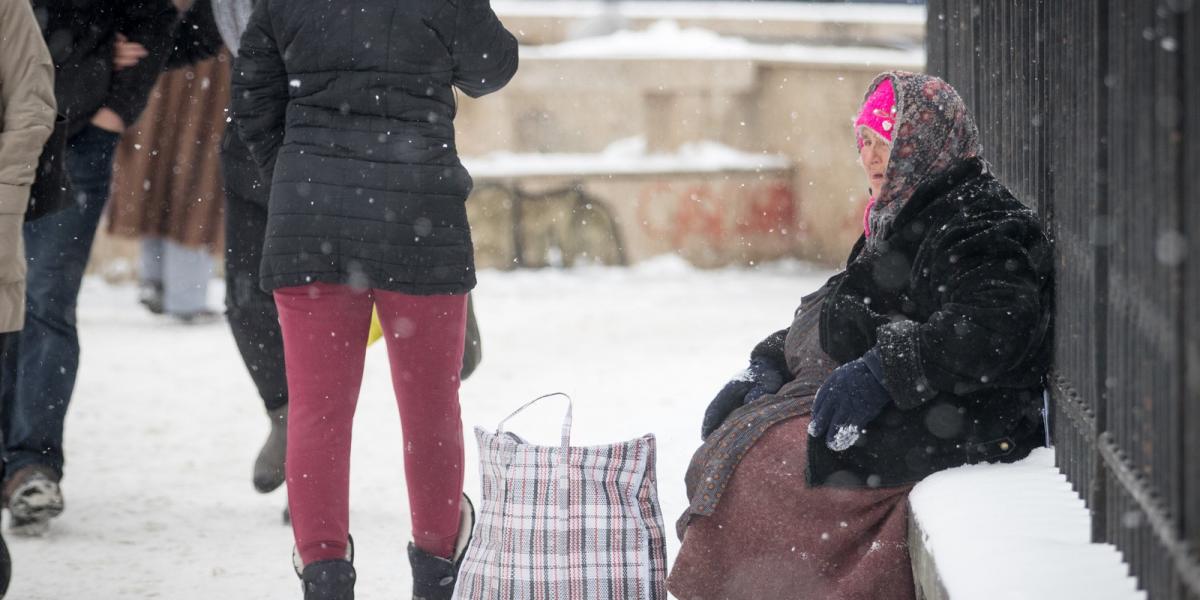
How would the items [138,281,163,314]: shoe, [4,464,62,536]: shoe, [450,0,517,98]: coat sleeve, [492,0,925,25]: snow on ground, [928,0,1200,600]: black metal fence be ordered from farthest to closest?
[492,0,925,25]: snow on ground < [138,281,163,314]: shoe < [4,464,62,536]: shoe < [450,0,517,98]: coat sleeve < [928,0,1200,600]: black metal fence

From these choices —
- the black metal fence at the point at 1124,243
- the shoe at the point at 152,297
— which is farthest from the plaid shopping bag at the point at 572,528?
the shoe at the point at 152,297

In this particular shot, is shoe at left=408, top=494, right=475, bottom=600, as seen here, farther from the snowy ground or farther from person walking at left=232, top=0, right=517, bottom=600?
the snowy ground

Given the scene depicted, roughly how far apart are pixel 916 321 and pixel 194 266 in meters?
7.43

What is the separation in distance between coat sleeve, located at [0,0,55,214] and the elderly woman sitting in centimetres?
200

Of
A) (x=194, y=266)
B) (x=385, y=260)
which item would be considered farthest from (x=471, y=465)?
(x=194, y=266)

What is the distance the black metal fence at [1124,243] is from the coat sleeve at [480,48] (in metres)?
1.26

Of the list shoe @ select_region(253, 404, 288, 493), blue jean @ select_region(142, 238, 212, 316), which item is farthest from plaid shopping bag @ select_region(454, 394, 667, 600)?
blue jean @ select_region(142, 238, 212, 316)

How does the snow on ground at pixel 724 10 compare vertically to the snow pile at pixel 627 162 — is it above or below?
above

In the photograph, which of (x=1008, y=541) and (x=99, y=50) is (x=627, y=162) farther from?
(x=1008, y=541)

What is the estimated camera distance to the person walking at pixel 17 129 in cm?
407

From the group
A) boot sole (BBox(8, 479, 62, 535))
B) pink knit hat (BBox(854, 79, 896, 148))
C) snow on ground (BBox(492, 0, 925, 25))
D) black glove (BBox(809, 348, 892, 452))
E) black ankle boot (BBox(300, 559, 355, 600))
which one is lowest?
boot sole (BBox(8, 479, 62, 535))

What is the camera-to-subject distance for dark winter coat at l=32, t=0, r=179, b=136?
505 cm

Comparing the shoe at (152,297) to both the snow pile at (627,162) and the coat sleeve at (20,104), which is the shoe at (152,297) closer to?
the snow pile at (627,162)

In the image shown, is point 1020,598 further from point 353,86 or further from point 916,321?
point 353,86
